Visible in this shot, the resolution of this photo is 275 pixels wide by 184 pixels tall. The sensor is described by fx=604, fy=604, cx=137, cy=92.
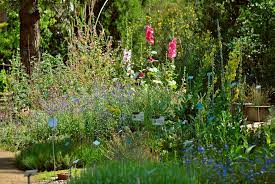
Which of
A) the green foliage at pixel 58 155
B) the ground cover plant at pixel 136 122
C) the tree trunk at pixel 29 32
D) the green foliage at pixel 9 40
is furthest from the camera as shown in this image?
the green foliage at pixel 9 40

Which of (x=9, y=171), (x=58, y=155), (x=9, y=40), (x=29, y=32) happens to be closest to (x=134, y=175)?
(x=58, y=155)

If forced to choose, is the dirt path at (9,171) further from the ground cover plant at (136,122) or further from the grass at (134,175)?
the grass at (134,175)

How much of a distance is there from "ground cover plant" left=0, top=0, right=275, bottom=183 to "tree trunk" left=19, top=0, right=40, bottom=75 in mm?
290

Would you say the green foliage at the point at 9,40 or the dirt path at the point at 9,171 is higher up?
the green foliage at the point at 9,40

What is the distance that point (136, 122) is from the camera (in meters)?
7.27

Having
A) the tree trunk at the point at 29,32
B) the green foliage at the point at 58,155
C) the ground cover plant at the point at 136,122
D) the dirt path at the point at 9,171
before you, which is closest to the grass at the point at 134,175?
the ground cover plant at the point at 136,122

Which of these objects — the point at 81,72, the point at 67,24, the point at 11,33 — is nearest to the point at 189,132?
Answer: the point at 81,72

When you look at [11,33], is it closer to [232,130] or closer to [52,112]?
[52,112]

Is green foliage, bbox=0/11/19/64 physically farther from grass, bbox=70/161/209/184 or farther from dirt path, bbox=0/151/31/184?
grass, bbox=70/161/209/184

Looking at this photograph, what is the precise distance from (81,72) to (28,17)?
77.7 inches

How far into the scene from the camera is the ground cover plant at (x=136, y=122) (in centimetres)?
468

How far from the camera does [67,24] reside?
13.2 metres

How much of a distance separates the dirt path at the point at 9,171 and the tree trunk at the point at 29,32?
10.9 feet

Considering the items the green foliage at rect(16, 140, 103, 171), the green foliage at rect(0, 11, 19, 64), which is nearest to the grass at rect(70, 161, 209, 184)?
the green foliage at rect(16, 140, 103, 171)
